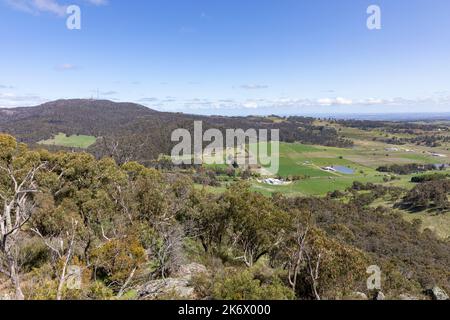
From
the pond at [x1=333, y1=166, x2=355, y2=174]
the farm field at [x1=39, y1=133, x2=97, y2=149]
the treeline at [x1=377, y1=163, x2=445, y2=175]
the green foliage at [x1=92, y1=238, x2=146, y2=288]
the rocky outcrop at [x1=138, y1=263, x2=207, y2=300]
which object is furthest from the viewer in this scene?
the farm field at [x1=39, y1=133, x2=97, y2=149]

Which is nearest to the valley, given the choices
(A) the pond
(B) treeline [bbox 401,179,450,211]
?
(B) treeline [bbox 401,179,450,211]

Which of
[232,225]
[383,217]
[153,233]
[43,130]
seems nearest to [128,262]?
[153,233]

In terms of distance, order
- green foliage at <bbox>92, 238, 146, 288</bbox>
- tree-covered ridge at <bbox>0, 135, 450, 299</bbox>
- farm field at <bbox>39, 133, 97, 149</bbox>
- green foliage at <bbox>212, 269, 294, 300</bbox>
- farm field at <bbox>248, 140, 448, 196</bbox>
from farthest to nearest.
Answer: farm field at <bbox>39, 133, 97, 149</bbox> < farm field at <bbox>248, 140, 448, 196</bbox> < green foliage at <bbox>92, 238, 146, 288</bbox> < tree-covered ridge at <bbox>0, 135, 450, 299</bbox> < green foliage at <bbox>212, 269, 294, 300</bbox>

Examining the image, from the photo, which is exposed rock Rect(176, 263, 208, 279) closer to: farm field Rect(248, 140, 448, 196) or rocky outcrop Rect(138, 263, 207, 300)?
rocky outcrop Rect(138, 263, 207, 300)

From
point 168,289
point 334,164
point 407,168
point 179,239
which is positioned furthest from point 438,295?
point 407,168

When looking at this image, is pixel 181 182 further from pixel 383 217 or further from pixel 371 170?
pixel 371 170

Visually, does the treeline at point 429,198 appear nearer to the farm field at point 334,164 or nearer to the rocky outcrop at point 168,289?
the farm field at point 334,164
